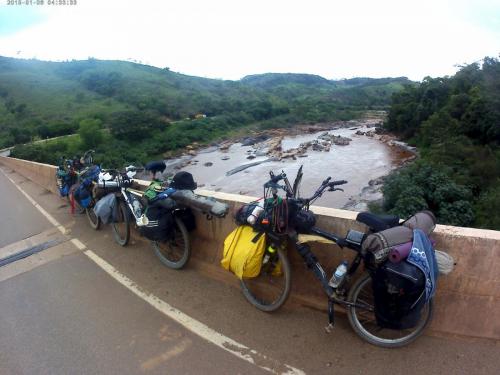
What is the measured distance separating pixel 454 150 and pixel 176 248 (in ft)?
79.7

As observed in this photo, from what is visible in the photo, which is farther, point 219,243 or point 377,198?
point 377,198

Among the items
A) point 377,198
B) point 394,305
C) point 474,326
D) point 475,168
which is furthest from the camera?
point 377,198

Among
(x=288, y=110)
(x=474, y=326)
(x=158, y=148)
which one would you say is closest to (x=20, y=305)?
(x=474, y=326)

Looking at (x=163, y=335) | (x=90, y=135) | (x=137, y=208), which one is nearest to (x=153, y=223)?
(x=137, y=208)

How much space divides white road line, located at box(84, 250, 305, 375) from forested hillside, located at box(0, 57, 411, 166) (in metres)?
38.8

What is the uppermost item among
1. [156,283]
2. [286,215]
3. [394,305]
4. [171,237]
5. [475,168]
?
[286,215]

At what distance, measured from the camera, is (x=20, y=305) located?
4.26m

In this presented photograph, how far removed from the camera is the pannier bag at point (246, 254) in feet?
10.7

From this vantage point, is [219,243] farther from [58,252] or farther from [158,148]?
[158,148]

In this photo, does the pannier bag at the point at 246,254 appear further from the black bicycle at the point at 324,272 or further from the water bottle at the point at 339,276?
the water bottle at the point at 339,276

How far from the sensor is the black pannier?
2.47m

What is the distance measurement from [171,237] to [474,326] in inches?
131

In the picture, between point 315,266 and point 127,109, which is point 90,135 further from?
point 315,266

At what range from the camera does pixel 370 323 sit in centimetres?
310
